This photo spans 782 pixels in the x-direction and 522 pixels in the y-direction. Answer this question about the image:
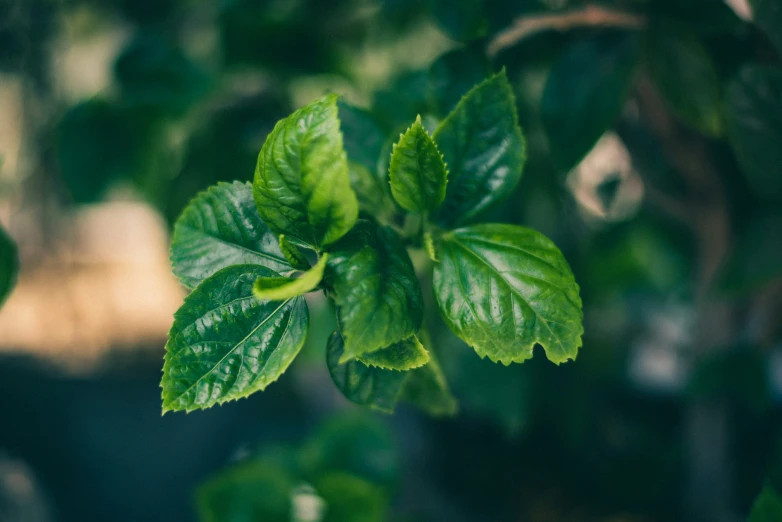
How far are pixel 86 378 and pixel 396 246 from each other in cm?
200

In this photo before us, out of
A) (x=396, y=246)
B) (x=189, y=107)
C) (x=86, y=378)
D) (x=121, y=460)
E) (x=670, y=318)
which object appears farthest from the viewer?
(x=86, y=378)

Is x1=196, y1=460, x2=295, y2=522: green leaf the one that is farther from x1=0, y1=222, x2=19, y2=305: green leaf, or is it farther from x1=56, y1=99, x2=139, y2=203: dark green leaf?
x1=56, y1=99, x2=139, y2=203: dark green leaf

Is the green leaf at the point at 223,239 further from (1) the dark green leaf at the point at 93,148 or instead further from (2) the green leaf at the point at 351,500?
(1) the dark green leaf at the point at 93,148

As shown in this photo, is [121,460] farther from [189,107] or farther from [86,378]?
[189,107]

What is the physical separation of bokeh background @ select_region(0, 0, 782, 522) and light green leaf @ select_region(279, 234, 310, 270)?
13cm

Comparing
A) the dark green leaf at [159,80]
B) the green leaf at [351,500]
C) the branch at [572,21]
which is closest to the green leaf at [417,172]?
the branch at [572,21]

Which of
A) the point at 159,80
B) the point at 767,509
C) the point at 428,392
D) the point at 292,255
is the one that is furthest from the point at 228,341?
the point at 159,80

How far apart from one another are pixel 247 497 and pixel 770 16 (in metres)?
0.59

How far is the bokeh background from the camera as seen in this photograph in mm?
447

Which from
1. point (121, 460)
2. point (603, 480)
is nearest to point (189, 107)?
point (603, 480)

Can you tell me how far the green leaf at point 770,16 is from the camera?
37 cm

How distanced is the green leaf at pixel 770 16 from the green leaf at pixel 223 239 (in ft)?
1.18

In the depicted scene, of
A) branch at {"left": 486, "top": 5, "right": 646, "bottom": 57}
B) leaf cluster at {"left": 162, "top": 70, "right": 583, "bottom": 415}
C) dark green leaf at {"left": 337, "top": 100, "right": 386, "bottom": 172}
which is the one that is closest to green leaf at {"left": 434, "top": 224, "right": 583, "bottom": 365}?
leaf cluster at {"left": 162, "top": 70, "right": 583, "bottom": 415}

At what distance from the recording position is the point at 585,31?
519 mm
